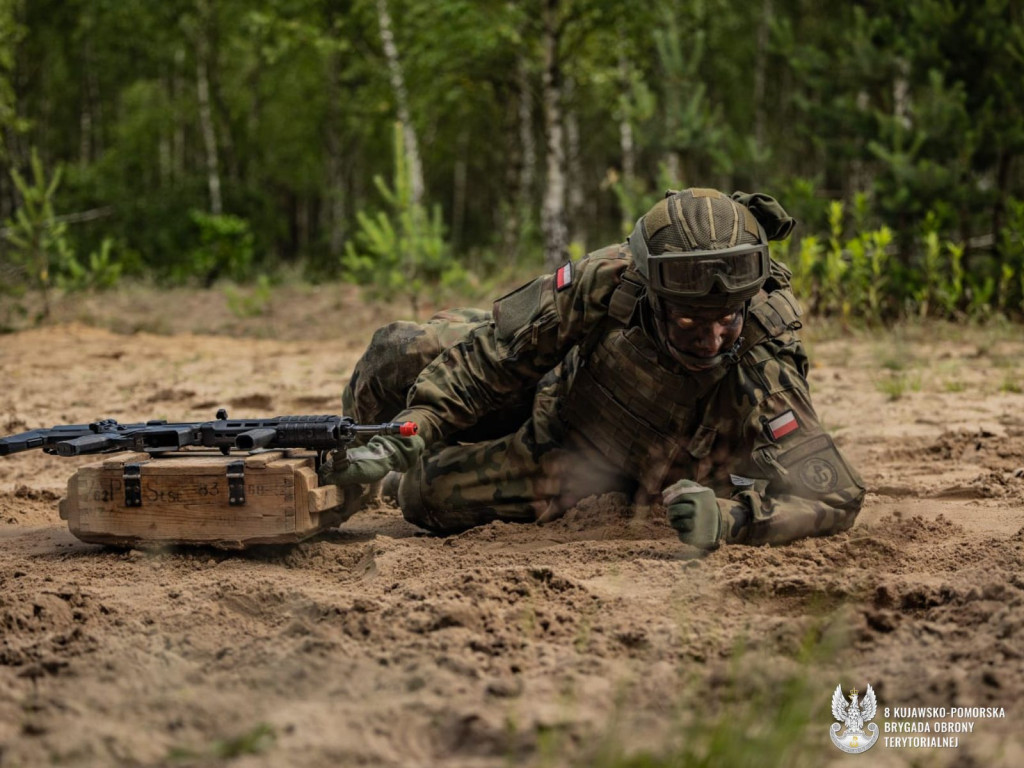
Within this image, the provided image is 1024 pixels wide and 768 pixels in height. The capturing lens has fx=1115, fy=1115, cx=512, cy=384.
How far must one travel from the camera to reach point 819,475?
3.54 meters

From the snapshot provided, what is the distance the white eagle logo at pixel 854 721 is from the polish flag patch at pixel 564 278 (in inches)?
70.9

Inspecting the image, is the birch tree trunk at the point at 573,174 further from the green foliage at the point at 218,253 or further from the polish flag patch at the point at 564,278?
the polish flag patch at the point at 564,278

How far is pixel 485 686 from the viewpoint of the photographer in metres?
2.36

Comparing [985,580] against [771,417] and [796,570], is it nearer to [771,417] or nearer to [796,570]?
[796,570]

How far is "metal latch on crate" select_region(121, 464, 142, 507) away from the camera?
3594 millimetres

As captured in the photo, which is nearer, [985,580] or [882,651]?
[882,651]

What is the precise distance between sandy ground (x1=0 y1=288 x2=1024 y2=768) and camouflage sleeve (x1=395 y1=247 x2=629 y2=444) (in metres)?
0.44

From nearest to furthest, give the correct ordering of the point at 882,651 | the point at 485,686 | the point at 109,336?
the point at 485,686
the point at 882,651
the point at 109,336

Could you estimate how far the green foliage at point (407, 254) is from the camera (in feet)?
29.6

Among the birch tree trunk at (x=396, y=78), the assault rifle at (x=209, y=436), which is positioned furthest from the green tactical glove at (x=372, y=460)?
the birch tree trunk at (x=396, y=78)

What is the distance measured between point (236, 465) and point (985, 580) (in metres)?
2.21

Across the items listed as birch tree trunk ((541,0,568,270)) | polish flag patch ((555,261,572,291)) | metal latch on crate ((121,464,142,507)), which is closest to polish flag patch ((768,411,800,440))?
polish flag patch ((555,261,572,291))

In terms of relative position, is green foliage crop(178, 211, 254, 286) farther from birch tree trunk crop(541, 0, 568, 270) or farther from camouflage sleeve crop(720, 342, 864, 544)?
camouflage sleeve crop(720, 342, 864, 544)

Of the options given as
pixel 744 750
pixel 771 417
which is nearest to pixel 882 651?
pixel 744 750
